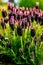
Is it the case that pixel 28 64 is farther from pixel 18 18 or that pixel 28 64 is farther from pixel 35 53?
pixel 18 18

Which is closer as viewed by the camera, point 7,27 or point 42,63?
point 42,63

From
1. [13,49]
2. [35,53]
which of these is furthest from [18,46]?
[35,53]

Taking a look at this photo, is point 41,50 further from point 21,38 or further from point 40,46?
point 21,38

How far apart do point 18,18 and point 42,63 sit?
912 millimetres

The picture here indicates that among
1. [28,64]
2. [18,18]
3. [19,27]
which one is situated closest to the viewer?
[19,27]

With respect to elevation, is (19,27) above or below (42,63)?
above

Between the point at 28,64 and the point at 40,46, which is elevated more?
the point at 40,46

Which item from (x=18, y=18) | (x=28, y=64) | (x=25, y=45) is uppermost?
(x=18, y=18)

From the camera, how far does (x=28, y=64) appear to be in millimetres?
4020

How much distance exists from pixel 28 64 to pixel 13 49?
331 mm

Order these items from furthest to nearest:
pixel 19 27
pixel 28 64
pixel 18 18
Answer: pixel 18 18 < pixel 28 64 < pixel 19 27

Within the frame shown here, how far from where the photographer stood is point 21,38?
13.0 feet

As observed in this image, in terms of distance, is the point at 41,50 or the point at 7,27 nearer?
the point at 41,50

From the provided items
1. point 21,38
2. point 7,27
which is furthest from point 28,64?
point 7,27
